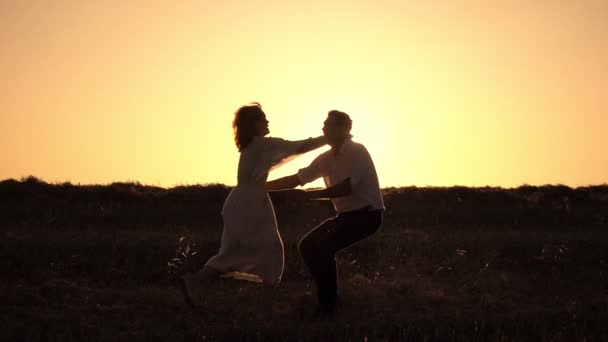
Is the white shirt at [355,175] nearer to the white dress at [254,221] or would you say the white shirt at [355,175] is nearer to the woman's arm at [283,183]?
the woman's arm at [283,183]

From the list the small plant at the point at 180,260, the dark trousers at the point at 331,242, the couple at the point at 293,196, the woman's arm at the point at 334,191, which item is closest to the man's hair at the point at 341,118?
the couple at the point at 293,196

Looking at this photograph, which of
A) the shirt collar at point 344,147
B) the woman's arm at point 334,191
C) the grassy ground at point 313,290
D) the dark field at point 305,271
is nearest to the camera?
the grassy ground at point 313,290

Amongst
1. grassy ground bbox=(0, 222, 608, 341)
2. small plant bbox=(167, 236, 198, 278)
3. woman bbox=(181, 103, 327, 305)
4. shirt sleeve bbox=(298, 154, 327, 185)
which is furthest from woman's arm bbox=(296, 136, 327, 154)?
small plant bbox=(167, 236, 198, 278)

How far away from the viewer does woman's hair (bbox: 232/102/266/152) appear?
924 cm

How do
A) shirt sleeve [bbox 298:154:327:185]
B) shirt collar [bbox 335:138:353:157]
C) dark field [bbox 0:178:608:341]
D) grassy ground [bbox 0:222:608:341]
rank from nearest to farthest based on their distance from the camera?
grassy ground [bbox 0:222:608:341]
dark field [bbox 0:178:608:341]
shirt collar [bbox 335:138:353:157]
shirt sleeve [bbox 298:154:327:185]

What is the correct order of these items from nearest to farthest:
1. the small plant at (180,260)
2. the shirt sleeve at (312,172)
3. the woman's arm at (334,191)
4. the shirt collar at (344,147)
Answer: the woman's arm at (334,191) < the shirt collar at (344,147) < the shirt sleeve at (312,172) < the small plant at (180,260)

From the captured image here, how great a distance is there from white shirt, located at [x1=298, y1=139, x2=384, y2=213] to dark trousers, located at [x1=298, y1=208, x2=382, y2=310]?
92 mm

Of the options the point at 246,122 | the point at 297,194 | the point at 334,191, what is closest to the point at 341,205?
the point at 334,191

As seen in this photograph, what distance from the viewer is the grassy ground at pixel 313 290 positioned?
7.70m

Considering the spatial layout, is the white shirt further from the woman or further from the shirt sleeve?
the woman

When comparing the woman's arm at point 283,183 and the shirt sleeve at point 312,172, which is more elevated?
the shirt sleeve at point 312,172

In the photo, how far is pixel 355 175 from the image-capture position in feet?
28.9

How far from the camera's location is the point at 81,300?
380 inches

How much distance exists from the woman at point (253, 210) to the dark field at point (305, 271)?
0.42 meters
